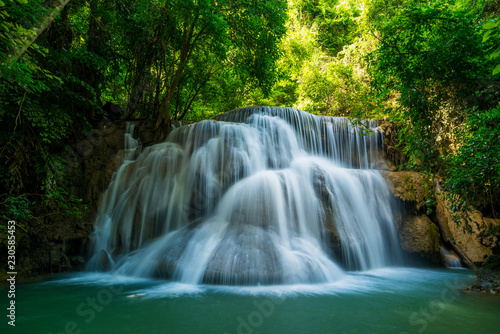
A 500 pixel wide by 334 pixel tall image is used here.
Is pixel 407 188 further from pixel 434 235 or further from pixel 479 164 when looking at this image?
pixel 479 164

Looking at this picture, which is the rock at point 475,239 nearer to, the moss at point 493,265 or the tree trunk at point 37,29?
the moss at point 493,265

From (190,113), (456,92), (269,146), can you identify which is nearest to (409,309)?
(456,92)

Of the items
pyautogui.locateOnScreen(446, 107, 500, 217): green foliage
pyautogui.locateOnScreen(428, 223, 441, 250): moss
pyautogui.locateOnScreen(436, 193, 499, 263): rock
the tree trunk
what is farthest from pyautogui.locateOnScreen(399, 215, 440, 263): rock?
the tree trunk

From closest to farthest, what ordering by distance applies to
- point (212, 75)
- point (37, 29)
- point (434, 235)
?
1. point (37, 29)
2. point (434, 235)
3. point (212, 75)

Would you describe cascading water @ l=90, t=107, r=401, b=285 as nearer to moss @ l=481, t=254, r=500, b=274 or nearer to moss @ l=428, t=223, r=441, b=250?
moss @ l=428, t=223, r=441, b=250

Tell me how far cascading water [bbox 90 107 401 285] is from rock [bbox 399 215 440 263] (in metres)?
0.34

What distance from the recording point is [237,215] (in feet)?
21.1

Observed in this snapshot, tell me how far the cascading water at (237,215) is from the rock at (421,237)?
34 centimetres

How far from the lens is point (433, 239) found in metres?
7.63

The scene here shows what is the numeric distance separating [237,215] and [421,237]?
4.95 meters

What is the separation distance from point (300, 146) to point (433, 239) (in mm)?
4817

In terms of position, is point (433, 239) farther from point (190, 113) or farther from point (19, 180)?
point (190, 113)

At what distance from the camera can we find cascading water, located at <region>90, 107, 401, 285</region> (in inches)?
212

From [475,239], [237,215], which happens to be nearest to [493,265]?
[475,239]
